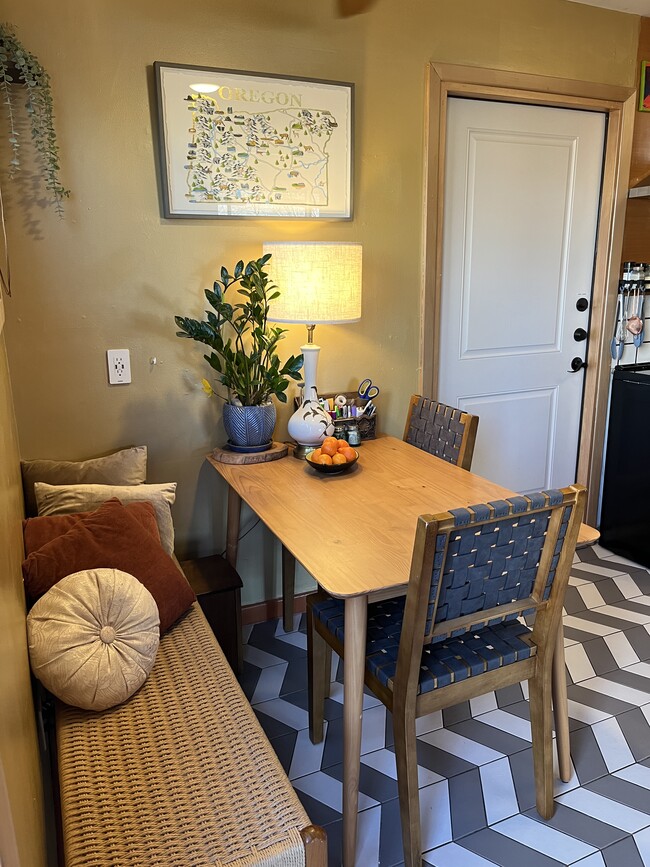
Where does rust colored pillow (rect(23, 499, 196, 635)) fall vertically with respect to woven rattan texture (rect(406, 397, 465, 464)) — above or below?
below

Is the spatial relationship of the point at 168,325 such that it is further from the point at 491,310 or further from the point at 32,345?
the point at 491,310

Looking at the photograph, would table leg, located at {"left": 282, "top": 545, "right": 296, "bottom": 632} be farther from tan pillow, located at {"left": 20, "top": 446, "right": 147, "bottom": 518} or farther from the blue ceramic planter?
tan pillow, located at {"left": 20, "top": 446, "right": 147, "bottom": 518}

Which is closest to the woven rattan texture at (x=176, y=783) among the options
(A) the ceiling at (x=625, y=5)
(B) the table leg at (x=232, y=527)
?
(B) the table leg at (x=232, y=527)

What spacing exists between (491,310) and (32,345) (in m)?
1.91

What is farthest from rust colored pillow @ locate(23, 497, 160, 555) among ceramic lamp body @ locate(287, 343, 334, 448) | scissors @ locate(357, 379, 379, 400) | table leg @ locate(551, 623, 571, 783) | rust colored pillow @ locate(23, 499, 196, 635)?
table leg @ locate(551, 623, 571, 783)

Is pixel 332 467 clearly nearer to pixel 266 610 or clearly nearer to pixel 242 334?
pixel 242 334

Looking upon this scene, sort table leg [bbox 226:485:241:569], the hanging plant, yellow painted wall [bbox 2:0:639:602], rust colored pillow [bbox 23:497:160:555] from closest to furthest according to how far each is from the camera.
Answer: rust colored pillow [bbox 23:497:160:555] < the hanging plant < yellow painted wall [bbox 2:0:639:602] < table leg [bbox 226:485:241:569]

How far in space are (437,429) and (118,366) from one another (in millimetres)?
1144

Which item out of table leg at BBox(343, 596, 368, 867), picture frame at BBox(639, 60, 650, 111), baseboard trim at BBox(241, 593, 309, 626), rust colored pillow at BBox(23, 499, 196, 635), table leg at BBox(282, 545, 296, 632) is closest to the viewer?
table leg at BBox(343, 596, 368, 867)

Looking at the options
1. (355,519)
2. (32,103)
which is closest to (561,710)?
(355,519)

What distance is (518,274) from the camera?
9.64 ft

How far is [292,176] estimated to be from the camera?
7.60 ft

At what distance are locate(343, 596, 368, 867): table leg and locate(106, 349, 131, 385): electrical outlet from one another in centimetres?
123

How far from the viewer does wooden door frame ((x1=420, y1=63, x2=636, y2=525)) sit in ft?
8.32
